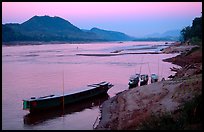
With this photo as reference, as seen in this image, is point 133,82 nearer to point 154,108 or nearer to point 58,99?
point 58,99

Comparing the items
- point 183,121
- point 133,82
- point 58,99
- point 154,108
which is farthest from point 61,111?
point 183,121

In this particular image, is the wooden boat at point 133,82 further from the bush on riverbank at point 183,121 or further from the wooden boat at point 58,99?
the bush on riverbank at point 183,121

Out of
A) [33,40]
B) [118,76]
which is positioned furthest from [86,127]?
[33,40]

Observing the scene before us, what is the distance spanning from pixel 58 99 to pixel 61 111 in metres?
1.36

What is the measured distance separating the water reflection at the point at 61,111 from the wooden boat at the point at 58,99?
360 mm

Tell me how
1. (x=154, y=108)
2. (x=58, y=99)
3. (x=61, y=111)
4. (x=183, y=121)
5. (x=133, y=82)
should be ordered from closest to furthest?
(x=183, y=121)
(x=154, y=108)
(x=61, y=111)
(x=58, y=99)
(x=133, y=82)

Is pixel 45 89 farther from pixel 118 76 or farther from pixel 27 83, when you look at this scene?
pixel 118 76

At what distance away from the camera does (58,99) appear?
24.7 metres

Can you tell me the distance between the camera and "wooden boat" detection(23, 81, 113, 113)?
900 inches

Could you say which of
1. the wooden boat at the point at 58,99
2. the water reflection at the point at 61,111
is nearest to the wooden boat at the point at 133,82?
the wooden boat at the point at 58,99

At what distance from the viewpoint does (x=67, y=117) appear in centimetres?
2170

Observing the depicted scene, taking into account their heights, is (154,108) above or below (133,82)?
above

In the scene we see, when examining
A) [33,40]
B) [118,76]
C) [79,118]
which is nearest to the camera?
[79,118]

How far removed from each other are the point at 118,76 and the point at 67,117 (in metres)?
21.5
